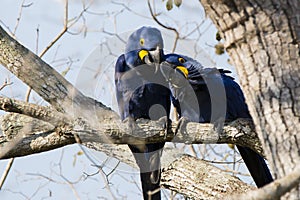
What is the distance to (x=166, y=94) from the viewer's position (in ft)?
16.2

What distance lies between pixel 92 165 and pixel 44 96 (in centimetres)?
101

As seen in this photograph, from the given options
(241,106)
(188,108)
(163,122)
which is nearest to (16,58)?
(163,122)

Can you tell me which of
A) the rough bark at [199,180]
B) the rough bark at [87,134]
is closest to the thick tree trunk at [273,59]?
the rough bark at [87,134]

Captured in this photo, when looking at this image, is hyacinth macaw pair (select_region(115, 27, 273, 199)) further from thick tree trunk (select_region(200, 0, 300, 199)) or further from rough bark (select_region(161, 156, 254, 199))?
thick tree trunk (select_region(200, 0, 300, 199))

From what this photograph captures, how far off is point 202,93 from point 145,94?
51cm

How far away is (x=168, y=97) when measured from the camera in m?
5.00

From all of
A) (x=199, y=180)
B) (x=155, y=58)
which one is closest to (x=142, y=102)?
(x=155, y=58)

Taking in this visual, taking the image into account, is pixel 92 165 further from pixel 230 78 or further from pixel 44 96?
pixel 230 78

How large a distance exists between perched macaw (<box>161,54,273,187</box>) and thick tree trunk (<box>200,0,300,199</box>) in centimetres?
211

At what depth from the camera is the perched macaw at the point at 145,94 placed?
4.73 metres

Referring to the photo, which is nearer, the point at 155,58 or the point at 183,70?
the point at 183,70

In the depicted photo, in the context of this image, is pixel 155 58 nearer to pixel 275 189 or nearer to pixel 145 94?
pixel 145 94

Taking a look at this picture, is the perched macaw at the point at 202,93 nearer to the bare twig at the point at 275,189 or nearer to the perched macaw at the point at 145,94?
the perched macaw at the point at 145,94

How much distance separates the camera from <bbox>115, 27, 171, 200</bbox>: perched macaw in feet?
15.5
